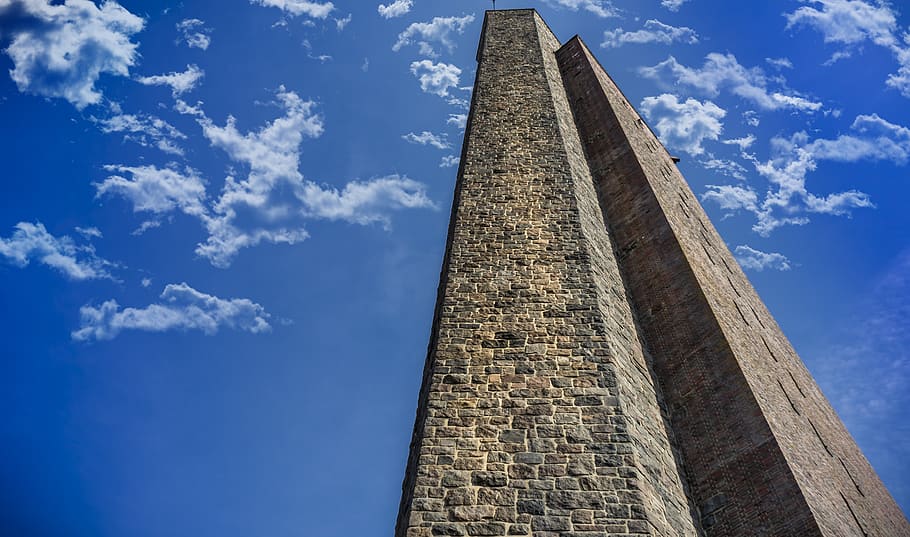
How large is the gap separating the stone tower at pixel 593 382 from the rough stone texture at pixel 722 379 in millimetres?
31

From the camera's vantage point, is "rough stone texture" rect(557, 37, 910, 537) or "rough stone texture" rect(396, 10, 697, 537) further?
"rough stone texture" rect(557, 37, 910, 537)

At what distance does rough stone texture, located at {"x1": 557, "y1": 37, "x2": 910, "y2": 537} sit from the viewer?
26.2 feet

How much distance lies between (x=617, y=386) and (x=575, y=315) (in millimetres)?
1175

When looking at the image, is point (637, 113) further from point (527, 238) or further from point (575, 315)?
point (575, 315)

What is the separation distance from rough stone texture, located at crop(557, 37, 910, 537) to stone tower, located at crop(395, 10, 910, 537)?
31 mm

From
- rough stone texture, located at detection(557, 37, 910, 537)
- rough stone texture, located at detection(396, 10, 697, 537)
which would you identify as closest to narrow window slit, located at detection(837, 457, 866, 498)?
rough stone texture, located at detection(557, 37, 910, 537)

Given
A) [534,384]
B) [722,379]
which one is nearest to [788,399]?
[722,379]

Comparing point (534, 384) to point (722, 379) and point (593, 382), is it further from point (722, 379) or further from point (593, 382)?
point (722, 379)

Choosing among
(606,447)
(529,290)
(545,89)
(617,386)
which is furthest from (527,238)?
(545,89)

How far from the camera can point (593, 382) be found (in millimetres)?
7020

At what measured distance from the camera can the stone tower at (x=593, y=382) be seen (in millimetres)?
6133

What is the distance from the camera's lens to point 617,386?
7.04 metres

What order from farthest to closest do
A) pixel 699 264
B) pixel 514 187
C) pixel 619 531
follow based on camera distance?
pixel 699 264
pixel 514 187
pixel 619 531

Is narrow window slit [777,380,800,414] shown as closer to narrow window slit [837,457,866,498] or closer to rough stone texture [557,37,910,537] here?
rough stone texture [557,37,910,537]
